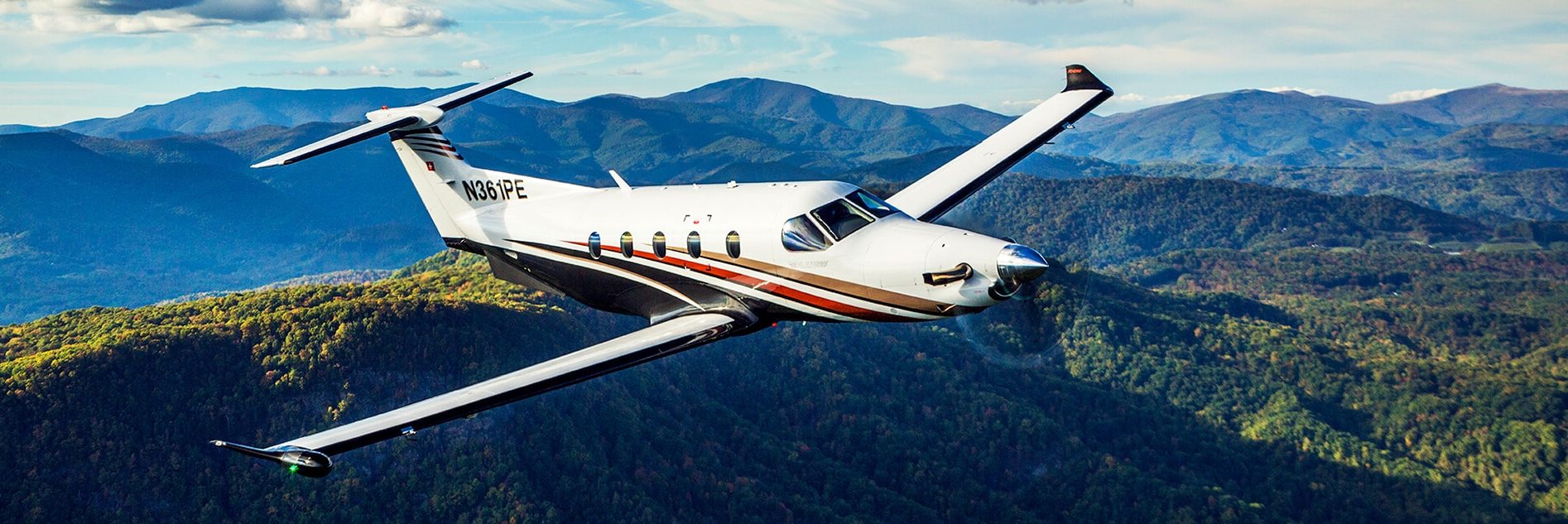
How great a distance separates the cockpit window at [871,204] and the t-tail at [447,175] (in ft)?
43.8

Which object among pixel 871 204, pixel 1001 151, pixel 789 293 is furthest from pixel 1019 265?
pixel 1001 151

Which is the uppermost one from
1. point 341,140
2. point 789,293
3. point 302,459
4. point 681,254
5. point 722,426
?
point 341,140

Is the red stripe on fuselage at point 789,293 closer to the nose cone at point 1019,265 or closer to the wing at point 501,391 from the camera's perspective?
the wing at point 501,391

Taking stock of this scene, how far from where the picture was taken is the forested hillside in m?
96.4

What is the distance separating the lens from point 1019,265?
24828 millimetres

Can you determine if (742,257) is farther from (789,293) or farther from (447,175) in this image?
(447,175)

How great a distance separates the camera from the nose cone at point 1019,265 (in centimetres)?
2478

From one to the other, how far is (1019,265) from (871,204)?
18.6 feet

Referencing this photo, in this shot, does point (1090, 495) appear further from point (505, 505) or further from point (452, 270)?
point (452, 270)

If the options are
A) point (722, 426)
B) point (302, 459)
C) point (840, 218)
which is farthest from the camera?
point (722, 426)

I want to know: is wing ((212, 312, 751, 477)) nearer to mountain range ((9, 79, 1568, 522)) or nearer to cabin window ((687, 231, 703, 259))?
cabin window ((687, 231, 703, 259))

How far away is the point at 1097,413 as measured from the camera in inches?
7156

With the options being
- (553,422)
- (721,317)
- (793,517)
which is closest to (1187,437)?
(793,517)

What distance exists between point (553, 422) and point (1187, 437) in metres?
120
